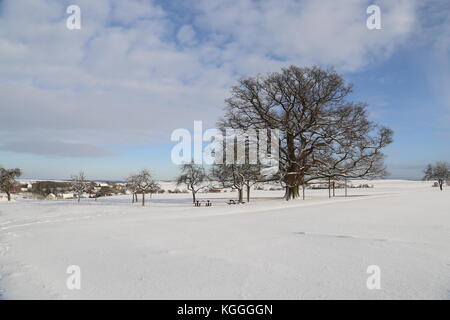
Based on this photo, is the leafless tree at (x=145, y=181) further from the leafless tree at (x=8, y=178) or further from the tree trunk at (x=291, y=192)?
the leafless tree at (x=8, y=178)

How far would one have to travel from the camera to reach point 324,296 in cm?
349

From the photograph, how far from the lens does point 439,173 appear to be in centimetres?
5366

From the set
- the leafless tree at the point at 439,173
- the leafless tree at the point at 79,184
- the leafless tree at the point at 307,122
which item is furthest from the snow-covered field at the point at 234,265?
the leafless tree at the point at 439,173

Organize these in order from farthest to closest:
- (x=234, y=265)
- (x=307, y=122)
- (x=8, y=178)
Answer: (x=8, y=178) → (x=307, y=122) → (x=234, y=265)

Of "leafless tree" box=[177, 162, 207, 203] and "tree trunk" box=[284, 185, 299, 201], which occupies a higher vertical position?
"leafless tree" box=[177, 162, 207, 203]

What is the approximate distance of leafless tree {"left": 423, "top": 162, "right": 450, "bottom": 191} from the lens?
5331 cm

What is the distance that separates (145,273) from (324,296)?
2.91 meters

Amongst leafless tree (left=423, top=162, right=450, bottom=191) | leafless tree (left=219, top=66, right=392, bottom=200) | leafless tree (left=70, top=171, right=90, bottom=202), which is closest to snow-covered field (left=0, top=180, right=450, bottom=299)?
leafless tree (left=219, top=66, right=392, bottom=200)

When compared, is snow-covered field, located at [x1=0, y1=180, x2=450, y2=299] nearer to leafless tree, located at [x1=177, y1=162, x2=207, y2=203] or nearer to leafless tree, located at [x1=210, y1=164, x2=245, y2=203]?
leafless tree, located at [x1=210, y1=164, x2=245, y2=203]

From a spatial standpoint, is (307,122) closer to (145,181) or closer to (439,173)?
(145,181)

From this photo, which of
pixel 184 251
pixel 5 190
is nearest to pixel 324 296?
pixel 184 251

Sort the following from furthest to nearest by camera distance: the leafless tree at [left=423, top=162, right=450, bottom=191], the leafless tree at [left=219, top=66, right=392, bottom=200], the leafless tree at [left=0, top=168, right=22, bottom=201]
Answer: the leafless tree at [left=423, top=162, right=450, bottom=191]
the leafless tree at [left=0, top=168, right=22, bottom=201]
the leafless tree at [left=219, top=66, right=392, bottom=200]

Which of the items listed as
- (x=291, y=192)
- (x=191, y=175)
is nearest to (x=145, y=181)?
(x=191, y=175)
